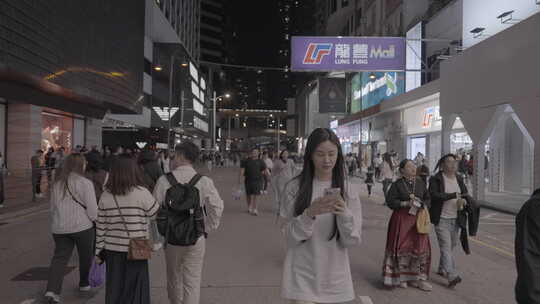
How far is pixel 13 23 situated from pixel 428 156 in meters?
20.1

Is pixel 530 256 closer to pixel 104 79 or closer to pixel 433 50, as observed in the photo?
pixel 104 79

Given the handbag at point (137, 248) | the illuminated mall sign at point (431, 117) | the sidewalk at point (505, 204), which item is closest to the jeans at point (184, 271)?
the handbag at point (137, 248)

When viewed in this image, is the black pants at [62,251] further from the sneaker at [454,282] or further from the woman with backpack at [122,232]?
the sneaker at [454,282]

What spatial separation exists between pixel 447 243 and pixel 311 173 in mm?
3840

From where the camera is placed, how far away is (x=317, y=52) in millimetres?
18203

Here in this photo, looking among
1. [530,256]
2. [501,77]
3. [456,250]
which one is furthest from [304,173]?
[501,77]

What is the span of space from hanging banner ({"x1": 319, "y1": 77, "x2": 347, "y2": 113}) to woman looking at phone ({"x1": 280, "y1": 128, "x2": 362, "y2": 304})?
32681mm

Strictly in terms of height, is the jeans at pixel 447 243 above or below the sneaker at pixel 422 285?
above

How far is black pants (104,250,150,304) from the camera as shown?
373 centimetres

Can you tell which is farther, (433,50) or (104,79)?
(433,50)

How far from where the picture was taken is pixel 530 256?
2.03m

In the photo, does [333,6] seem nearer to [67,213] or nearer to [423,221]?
[423,221]

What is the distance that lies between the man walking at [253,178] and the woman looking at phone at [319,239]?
9.25 meters

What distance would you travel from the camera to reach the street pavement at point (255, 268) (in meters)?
5.08
